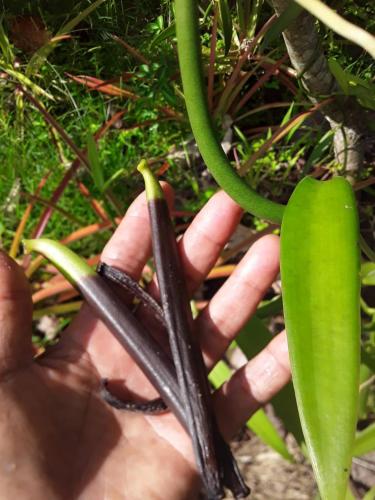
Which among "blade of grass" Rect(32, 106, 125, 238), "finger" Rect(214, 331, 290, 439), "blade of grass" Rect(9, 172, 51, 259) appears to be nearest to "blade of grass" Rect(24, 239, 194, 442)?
"finger" Rect(214, 331, 290, 439)

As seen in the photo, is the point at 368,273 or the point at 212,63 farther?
the point at 368,273

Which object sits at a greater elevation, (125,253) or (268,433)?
(125,253)

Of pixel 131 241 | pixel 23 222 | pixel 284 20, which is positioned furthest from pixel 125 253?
pixel 284 20

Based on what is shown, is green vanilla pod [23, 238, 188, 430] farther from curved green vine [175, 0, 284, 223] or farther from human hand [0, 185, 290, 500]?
curved green vine [175, 0, 284, 223]

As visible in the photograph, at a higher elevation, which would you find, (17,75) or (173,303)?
(17,75)

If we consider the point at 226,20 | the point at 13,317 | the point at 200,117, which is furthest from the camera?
the point at 13,317

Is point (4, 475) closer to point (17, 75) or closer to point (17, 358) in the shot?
point (17, 358)

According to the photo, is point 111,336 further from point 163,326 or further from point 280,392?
point 280,392

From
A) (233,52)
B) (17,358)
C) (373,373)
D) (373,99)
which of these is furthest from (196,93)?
(373,373)
